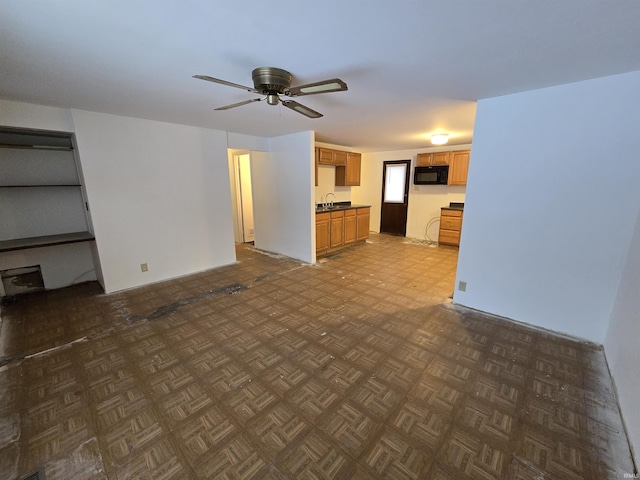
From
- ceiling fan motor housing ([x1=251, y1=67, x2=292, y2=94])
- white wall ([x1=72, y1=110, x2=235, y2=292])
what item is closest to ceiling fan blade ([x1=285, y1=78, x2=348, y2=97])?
ceiling fan motor housing ([x1=251, y1=67, x2=292, y2=94])

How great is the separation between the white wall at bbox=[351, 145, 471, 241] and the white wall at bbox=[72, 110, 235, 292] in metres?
4.25

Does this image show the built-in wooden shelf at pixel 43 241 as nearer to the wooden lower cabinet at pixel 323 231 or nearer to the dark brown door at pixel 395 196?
the wooden lower cabinet at pixel 323 231

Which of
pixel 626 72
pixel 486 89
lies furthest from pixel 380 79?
pixel 626 72

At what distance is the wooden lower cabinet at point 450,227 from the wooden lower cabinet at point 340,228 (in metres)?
1.74

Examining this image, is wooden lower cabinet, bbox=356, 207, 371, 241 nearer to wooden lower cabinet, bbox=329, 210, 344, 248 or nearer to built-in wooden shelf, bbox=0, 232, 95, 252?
wooden lower cabinet, bbox=329, 210, 344, 248

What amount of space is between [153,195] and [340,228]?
137 inches

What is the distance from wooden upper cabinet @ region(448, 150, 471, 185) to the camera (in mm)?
5582

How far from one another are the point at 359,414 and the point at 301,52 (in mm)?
2436

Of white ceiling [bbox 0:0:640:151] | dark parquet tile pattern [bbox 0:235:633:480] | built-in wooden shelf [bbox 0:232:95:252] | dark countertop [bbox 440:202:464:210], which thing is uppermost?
white ceiling [bbox 0:0:640:151]

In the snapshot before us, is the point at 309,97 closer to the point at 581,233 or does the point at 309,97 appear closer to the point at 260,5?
the point at 260,5

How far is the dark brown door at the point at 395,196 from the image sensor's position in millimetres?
6785

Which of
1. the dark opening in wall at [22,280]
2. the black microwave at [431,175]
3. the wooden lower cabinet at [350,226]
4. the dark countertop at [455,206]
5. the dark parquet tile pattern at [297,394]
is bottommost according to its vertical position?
the dark parquet tile pattern at [297,394]

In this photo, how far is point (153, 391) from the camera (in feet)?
6.07

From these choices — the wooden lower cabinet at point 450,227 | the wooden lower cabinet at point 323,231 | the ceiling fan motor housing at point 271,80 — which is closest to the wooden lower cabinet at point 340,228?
the wooden lower cabinet at point 323,231
